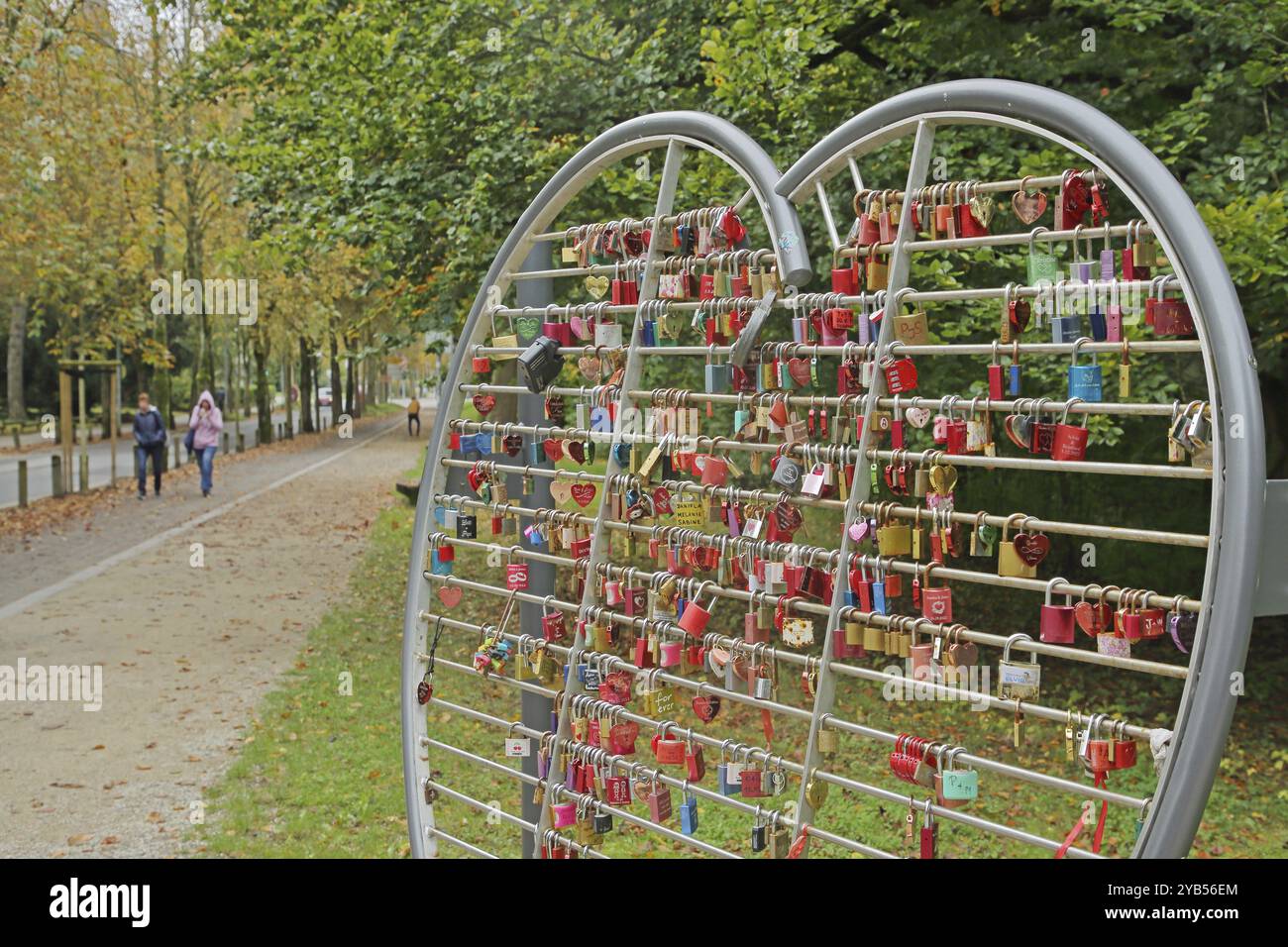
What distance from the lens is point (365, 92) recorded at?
11.6 meters

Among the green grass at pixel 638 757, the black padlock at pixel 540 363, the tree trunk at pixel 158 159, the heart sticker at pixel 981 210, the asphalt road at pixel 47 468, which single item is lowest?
the green grass at pixel 638 757

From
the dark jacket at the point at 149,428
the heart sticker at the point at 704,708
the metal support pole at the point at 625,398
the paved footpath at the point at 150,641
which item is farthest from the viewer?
the dark jacket at the point at 149,428

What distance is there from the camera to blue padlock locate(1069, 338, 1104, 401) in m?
2.82

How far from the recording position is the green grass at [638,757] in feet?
23.6

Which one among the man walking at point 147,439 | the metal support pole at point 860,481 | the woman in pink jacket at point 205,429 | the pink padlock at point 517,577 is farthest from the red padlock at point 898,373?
the man walking at point 147,439

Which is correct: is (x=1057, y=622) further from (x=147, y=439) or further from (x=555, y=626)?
(x=147, y=439)

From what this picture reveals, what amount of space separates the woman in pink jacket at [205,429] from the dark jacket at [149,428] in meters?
0.56

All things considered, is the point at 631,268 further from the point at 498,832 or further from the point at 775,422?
the point at 498,832

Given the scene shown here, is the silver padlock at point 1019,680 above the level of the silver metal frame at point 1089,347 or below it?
below

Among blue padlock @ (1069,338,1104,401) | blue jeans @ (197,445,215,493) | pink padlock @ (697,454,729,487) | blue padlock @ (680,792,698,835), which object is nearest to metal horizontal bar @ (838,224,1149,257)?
blue padlock @ (1069,338,1104,401)

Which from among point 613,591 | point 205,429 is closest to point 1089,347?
point 613,591

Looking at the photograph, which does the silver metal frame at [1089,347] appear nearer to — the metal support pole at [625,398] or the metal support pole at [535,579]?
the metal support pole at [625,398]

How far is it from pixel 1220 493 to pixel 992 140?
663 cm

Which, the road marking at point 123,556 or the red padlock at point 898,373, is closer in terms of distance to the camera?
the red padlock at point 898,373
